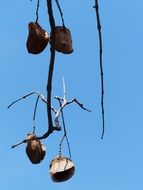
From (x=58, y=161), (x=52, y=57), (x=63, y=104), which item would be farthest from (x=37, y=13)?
(x=58, y=161)

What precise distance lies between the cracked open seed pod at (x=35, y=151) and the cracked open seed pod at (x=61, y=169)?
47mm

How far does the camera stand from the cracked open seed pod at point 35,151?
1.76 meters

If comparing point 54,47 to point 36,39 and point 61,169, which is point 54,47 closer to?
point 36,39

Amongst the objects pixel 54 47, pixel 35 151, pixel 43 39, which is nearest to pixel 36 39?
pixel 43 39

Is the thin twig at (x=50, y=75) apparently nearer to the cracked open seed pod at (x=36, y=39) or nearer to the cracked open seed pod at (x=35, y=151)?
the cracked open seed pod at (x=36, y=39)

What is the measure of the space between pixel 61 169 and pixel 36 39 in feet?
1.50

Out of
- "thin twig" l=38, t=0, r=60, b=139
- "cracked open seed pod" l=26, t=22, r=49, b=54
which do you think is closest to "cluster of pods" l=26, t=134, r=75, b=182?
"cracked open seed pod" l=26, t=22, r=49, b=54

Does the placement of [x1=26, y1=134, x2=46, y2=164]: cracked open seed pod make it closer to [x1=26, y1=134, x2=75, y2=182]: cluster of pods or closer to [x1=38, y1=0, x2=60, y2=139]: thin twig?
[x1=26, y1=134, x2=75, y2=182]: cluster of pods

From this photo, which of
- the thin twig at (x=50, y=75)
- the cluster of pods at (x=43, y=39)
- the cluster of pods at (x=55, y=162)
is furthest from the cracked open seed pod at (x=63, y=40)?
the cluster of pods at (x=55, y=162)

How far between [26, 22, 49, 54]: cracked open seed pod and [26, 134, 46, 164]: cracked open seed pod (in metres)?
0.34

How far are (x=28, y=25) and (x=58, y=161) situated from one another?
46 cm

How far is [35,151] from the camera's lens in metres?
1.78

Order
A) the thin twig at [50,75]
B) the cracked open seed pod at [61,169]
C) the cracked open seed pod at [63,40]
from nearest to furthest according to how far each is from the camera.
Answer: the thin twig at [50,75] < the cracked open seed pod at [63,40] < the cracked open seed pod at [61,169]

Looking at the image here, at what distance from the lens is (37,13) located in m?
1.52
